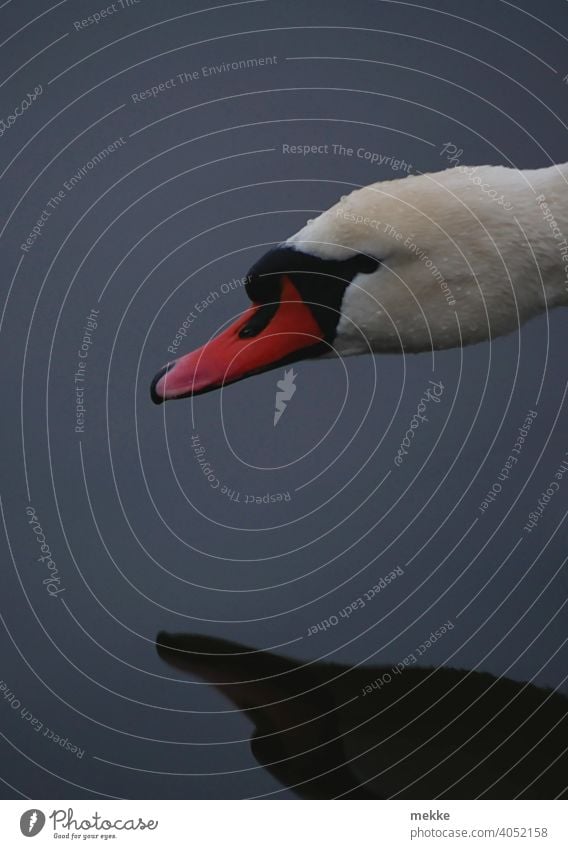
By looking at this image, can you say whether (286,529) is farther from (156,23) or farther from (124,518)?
(156,23)

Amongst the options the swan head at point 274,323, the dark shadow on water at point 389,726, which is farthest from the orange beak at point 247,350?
the dark shadow on water at point 389,726

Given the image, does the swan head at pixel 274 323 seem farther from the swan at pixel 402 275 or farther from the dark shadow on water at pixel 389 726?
the dark shadow on water at pixel 389 726

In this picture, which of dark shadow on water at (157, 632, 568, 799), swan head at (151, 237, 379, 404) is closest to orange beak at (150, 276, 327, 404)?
swan head at (151, 237, 379, 404)

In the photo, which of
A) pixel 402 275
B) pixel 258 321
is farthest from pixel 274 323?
pixel 402 275

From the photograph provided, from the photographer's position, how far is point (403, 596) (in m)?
1.72

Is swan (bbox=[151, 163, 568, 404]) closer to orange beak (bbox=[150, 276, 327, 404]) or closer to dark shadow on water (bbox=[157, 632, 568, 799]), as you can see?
orange beak (bbox=[150, 276, 327, 404])

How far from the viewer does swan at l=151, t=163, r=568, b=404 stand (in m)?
1.61

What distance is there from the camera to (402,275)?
5.38 ft

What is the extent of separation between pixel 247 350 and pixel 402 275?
0.67ft

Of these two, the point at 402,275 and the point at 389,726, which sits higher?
the point at 402,275

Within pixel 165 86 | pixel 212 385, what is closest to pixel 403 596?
pixel 212 385

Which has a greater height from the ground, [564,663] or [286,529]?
[286,529]

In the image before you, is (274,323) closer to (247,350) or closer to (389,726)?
(247,350)

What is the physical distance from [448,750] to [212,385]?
1.62 ft
